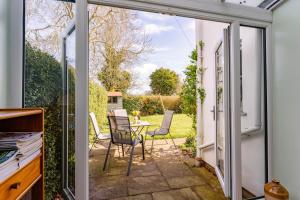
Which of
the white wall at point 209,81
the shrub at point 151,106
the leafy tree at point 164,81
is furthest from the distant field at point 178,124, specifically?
the white wall at point 209,81

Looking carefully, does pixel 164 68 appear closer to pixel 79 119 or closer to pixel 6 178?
pixel 79 119

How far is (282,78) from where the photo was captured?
6.29 ft

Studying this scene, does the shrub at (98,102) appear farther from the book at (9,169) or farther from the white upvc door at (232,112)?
the book at (9,169)

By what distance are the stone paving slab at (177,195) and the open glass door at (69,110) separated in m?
1.10

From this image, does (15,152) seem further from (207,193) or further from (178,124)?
(178,124)

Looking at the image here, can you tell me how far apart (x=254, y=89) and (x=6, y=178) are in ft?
7.60

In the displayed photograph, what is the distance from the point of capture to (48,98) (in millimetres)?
1649

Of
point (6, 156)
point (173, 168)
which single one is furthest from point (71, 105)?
point (173, 168)

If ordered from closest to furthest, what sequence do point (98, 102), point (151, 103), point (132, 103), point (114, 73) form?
point (98, 102) < point (114, 73) < point (132, 103) < point (151, 103)

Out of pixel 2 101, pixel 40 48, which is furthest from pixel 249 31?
pixel 2 101

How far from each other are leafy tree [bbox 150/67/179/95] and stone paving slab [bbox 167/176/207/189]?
4957 millimetres

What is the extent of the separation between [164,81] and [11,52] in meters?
6.63

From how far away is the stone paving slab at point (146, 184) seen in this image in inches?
98.1

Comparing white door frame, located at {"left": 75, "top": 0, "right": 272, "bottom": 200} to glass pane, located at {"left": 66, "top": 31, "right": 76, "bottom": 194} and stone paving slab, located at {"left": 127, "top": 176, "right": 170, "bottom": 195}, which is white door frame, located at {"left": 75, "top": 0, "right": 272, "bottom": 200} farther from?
stone paving slab, located at {"left": 127, "top": 176, "right": 170, "bottom": 195}
